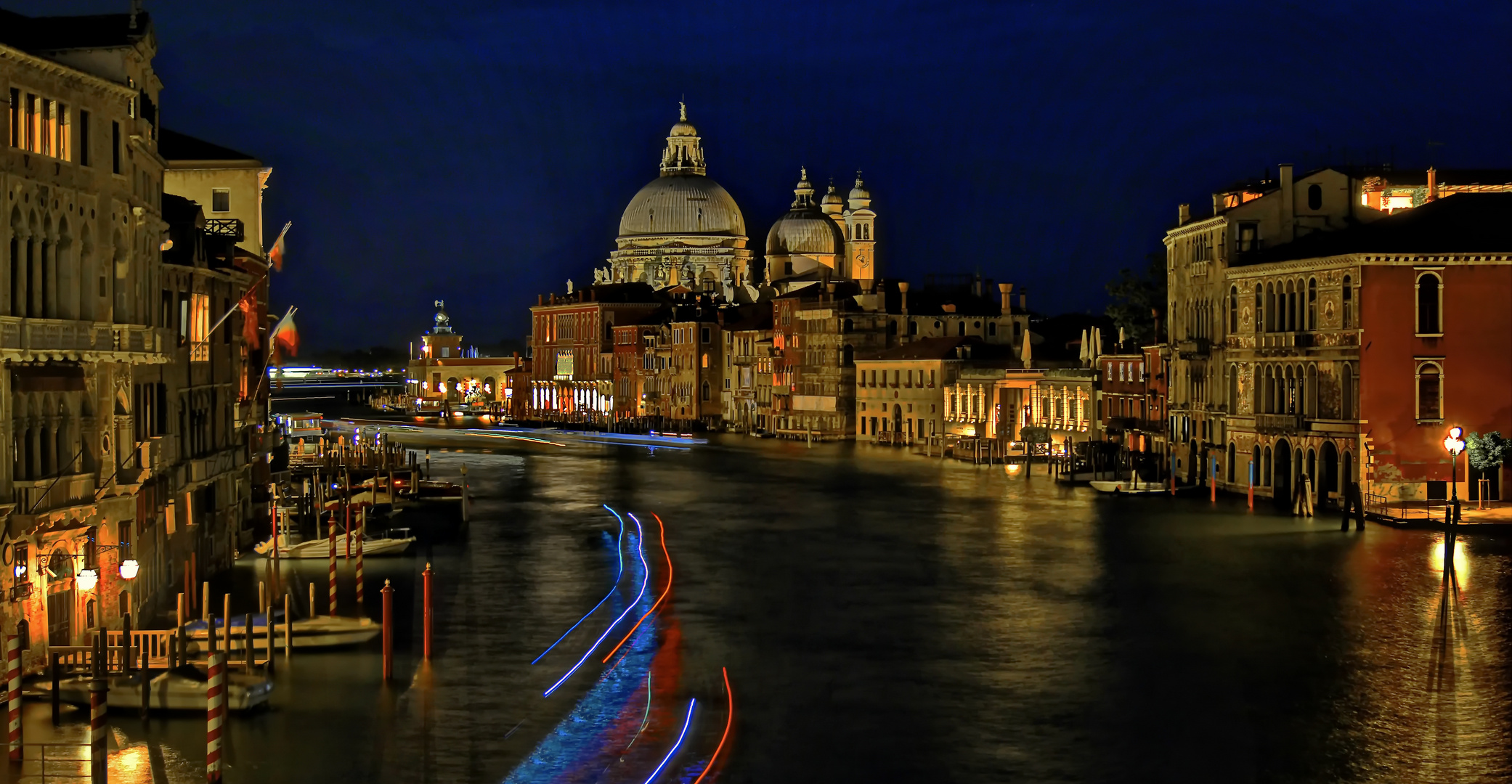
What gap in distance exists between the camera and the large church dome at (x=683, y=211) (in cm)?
15862

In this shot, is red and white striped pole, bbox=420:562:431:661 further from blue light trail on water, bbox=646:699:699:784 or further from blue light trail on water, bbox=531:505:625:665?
blue light trail on water, bbox=646:699:699:784

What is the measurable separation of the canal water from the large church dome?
11033 cm

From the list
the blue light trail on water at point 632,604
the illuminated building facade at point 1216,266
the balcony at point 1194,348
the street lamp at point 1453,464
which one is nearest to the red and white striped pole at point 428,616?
the blue light trail on water at point 632,604

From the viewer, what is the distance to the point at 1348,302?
161 feet

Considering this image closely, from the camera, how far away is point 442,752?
21406mm

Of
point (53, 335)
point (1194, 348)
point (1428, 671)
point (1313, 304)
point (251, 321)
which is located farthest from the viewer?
point (1194, 348)

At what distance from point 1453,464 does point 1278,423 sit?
6807 millimetres

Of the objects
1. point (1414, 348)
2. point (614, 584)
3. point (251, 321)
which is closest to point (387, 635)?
point (614, 584)

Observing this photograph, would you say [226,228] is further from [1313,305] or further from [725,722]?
[1313,305]

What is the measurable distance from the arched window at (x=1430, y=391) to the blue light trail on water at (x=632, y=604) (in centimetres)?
1985

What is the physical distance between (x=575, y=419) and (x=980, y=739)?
11767cm

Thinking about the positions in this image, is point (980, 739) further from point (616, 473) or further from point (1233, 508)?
point (616, 473)

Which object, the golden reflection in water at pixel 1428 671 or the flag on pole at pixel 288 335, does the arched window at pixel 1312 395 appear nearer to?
the golden reflection in water at pixel 1428 671

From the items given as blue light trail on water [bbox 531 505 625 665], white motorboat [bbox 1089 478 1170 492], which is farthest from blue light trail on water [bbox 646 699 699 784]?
white motorboat [bbox 1089 478 1170 492]
